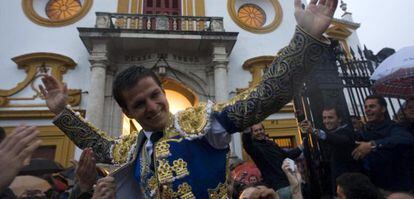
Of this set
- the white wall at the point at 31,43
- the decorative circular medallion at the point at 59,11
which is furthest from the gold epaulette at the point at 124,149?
the decorative circular medallion at the point at 59,11

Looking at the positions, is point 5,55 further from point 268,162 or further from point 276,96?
point 276,96

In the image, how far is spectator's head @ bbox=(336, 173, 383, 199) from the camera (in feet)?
8.84

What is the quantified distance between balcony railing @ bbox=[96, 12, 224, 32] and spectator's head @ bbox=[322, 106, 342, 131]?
8229 mm

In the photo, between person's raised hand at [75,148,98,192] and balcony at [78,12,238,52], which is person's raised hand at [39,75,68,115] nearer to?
person's raised hand at [75,148,98,192]

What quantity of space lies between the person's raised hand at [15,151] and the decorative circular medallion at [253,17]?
12551mm

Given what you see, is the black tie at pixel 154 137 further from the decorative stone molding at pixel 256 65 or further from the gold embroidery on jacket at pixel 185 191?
the decorative stone molding at pixel 256 65

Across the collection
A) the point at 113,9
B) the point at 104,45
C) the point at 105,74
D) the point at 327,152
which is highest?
the point at 113,9

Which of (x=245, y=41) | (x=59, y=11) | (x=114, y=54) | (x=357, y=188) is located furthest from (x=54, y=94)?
(x=59, y=11)

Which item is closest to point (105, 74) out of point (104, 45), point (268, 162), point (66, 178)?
point (104, 45)

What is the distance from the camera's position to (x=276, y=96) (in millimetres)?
1479

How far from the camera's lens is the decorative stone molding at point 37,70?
1111 cm

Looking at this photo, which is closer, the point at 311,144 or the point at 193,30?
the point at 311,144

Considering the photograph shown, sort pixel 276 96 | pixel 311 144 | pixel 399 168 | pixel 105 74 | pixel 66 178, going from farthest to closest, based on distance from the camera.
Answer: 1. pixel 105 74
2. pixel 66 178
3. pixel 311 144
4. pixel 399 168
5. pixel 276 96

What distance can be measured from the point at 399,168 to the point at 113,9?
468 inches
